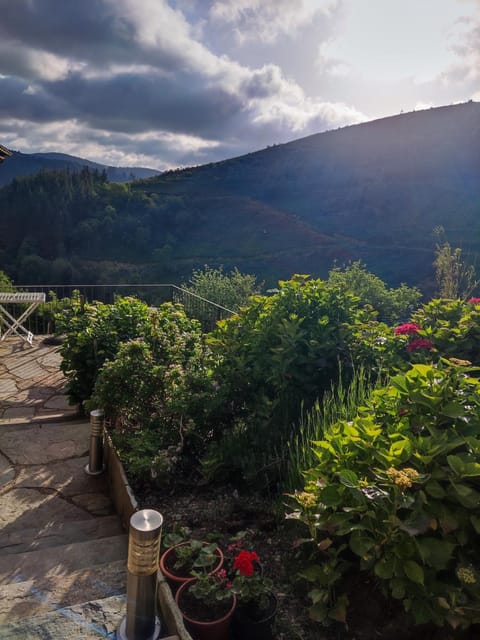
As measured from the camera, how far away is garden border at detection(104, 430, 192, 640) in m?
1.53

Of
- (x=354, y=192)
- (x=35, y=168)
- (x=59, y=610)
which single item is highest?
(x=35, y=168)

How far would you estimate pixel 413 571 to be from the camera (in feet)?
4.26

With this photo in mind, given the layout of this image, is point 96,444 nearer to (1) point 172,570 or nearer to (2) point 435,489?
(1) point 172,570

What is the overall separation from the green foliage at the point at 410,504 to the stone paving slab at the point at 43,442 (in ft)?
7.70

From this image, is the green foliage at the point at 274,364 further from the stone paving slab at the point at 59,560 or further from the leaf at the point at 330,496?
the leaf at the point at 330,496

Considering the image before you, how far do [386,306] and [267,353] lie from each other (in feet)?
15.6

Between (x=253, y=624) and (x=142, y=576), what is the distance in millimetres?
413

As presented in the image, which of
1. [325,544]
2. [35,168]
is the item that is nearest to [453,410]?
[325,544]

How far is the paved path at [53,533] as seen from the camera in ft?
5.24

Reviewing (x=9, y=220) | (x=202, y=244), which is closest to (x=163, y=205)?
(x=202, y=244)

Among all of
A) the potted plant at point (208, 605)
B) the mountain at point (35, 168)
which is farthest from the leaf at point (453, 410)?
the mountain at point (35, 168)

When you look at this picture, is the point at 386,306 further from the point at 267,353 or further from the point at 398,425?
the point at 398,425

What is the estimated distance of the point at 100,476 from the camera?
308 cm

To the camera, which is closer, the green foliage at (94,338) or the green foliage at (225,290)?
the green foliage at (94,338)
